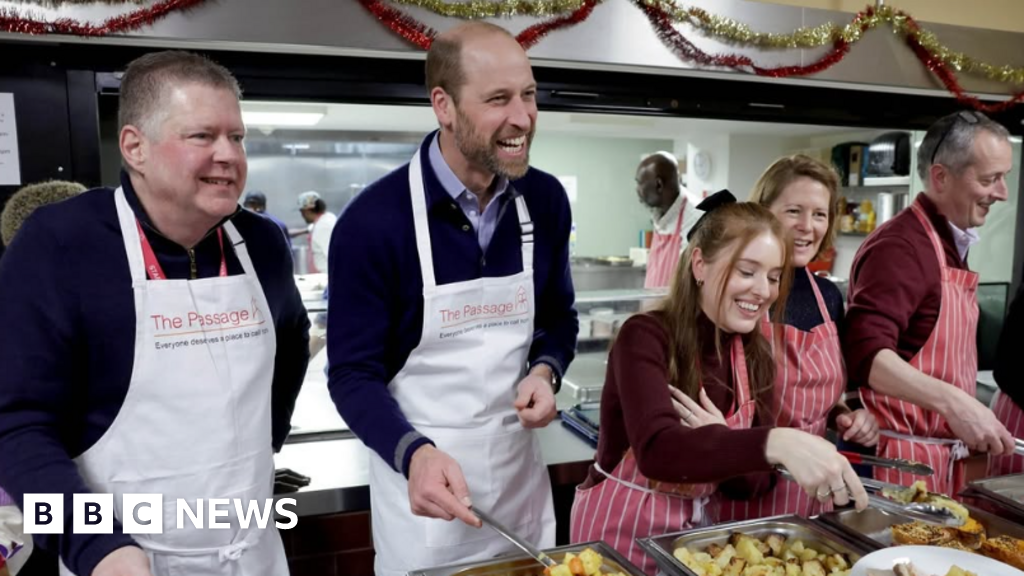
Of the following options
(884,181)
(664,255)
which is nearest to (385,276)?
(664,255)

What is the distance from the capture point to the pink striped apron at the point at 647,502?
56.1 inches

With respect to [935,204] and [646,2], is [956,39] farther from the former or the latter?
[646,2]

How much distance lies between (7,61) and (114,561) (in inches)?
52.7

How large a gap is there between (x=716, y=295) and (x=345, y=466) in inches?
43.8

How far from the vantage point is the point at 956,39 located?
8.09 feet

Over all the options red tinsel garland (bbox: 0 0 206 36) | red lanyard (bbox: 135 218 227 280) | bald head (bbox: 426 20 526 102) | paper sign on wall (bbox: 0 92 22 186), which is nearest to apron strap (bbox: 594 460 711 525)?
bald head (bbox: 426 20 526 102)

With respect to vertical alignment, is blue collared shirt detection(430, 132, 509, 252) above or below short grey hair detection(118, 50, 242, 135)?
below

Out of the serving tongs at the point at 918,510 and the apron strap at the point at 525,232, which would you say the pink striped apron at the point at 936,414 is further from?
the apron strap at the point at 525,232

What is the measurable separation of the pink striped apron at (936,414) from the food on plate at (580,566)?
1.05m

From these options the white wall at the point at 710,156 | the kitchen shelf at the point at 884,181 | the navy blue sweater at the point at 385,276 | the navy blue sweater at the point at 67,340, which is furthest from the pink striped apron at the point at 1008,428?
Result: the white wall at the point at 710,156

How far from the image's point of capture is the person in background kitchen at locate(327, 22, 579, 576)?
130 cm

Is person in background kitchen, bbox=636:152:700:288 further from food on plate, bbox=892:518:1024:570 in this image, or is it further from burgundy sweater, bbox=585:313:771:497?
food on plate, bbox=892:518:1024:570

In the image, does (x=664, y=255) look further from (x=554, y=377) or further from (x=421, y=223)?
(x=421, y=223)

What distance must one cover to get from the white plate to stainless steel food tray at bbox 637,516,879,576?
0.23 feet
